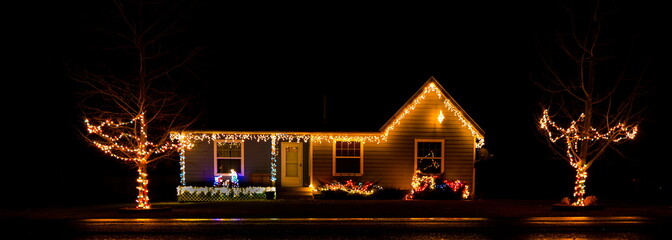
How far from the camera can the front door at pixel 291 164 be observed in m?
25.8

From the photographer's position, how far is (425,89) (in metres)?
25.1

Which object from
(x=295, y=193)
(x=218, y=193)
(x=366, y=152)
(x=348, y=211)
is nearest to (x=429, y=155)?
(x=366, y=152)

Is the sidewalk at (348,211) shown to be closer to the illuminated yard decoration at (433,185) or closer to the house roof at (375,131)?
the illuminated yard decoration at (433,185)

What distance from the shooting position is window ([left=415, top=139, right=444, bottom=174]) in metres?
25.5

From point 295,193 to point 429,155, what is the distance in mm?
5928

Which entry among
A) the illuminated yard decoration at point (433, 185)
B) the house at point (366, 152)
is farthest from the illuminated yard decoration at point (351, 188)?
the illuminated yard decoration at point (433, 185)

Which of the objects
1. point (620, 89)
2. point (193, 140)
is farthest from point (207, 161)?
point (620, 89)

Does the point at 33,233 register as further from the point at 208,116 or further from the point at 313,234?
the point at 208,116

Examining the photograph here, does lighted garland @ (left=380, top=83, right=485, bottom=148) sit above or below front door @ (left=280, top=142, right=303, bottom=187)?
above

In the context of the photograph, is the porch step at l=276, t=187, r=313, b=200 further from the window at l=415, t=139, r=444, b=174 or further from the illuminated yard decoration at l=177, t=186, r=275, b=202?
the window at l=415, t=139, r=444, b=174

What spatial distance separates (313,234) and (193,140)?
39.8 feet

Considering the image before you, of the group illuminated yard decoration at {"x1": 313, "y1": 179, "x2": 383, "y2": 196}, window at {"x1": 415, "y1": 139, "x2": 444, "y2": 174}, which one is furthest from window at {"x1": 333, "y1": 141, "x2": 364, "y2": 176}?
window at {"x1": 415, "y1": 139, "x2": 444, "y2": 174}

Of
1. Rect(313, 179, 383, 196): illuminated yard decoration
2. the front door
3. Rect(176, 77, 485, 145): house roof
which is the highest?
Rect(176, 77, 485, 145): house roof

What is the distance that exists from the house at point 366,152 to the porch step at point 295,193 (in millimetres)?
84
